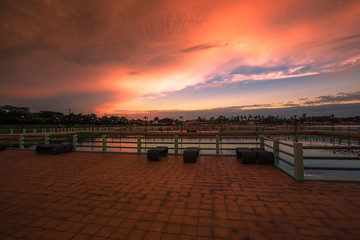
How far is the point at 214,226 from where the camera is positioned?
8.07 ft

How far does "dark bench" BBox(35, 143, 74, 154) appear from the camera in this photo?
28.9 ft

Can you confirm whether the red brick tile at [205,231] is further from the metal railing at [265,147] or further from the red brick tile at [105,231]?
the metal railing at [265,147]

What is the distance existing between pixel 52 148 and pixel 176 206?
9.73 m

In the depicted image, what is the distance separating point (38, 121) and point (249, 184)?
4109 inches

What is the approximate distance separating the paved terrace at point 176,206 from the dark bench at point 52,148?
3.72 meters

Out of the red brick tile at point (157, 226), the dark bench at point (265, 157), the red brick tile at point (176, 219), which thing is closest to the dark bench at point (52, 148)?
the red brick tile at point (157, 226)

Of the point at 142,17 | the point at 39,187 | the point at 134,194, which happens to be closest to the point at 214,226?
the point at 134,194

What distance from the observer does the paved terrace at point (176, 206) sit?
2.34 metres

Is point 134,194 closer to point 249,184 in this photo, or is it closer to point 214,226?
point 214,226

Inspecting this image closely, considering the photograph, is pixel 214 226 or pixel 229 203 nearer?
pixel 214 226

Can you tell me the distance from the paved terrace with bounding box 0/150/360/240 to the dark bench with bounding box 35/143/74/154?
3.72 meters

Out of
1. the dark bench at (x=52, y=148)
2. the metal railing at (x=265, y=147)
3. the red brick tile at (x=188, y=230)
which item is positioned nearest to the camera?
the red brick tile at (x=188, y=230)

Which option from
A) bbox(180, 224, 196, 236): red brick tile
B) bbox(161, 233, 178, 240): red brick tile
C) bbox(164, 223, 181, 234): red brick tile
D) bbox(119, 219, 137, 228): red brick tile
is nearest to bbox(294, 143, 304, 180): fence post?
bbox(180, 224, 196, 236): red brick tile

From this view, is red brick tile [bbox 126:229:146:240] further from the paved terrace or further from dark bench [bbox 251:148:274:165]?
dark bench [bbox 251:148:274:165]
